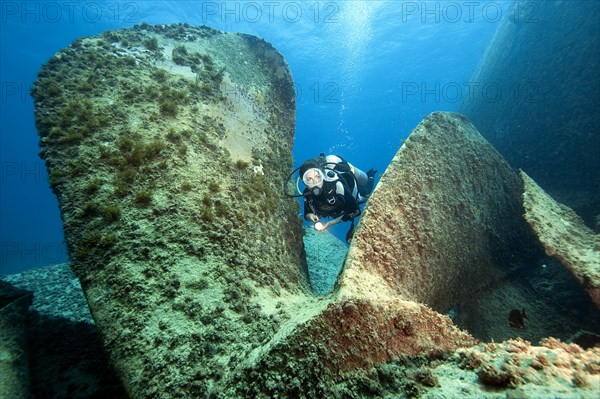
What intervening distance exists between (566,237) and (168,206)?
15.3 feet

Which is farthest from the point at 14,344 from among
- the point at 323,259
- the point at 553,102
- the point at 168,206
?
the point at 553,102

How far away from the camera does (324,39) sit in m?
37.8

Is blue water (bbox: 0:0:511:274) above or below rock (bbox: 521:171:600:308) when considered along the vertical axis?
above

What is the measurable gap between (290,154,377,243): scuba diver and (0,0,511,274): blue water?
10.2m

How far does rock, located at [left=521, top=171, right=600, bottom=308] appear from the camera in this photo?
335cm

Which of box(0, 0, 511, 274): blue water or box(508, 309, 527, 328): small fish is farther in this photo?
box(0, 0, 511, 274): blue water

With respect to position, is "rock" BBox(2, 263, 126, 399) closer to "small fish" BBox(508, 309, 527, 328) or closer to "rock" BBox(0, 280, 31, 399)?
"rock" BBox(0, 280, 31, 399)

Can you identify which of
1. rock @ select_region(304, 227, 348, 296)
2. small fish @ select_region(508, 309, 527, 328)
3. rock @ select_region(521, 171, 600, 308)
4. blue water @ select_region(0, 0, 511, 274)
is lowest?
small fish @ select_region(508, 309, 527, 328)

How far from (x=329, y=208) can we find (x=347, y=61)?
1731 inches

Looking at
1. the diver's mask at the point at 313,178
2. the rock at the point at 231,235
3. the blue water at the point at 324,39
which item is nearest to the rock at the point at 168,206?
the rock at the point at 231,235

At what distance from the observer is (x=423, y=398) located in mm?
1739

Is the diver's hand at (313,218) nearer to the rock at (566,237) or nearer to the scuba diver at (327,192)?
the scuba diver at (327,192)

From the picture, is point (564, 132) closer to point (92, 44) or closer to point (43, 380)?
point (92, 44)

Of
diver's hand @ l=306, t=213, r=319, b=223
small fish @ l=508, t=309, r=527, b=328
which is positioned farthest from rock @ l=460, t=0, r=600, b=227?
diver's hand @ l=306, t=213, r=319, b=223
